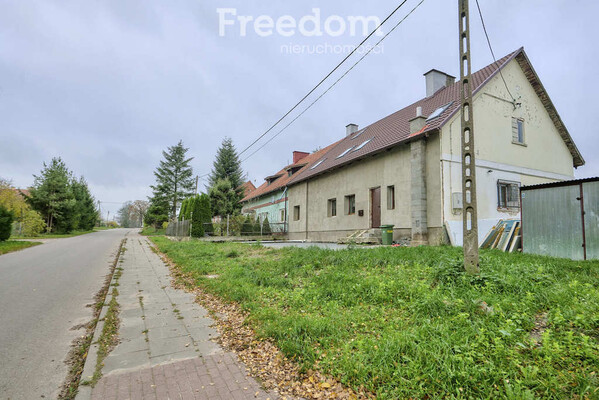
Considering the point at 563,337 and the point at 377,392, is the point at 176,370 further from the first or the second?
the point at 563,337

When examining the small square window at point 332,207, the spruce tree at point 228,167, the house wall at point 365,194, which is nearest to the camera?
the house wall at point 365,194

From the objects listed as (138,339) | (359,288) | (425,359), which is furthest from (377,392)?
(138,339)

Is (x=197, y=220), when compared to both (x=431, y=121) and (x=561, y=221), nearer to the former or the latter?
(x=431, y=121)

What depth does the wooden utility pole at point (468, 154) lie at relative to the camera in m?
4.84

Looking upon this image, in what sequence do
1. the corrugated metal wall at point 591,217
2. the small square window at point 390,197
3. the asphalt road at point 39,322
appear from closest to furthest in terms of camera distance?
the asphalt road at point 39,322 → the corrugated metal wall at point 591,217 → the small square window at point 390,197

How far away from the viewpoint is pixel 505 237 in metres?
9.04

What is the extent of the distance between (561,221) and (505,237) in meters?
1.65

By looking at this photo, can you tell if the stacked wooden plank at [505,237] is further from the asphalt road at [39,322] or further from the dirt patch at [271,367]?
the asphalt road at [39,322]

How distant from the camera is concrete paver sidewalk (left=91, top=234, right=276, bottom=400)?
2.60m

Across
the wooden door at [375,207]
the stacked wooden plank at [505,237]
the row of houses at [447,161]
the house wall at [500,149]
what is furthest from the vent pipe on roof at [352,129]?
the stacked wooden plank at [505,237]

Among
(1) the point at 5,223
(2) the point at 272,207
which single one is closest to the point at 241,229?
(2) the point at 272,207

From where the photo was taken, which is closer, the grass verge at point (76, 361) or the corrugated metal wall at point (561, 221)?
the grass verge at point (76, 361)

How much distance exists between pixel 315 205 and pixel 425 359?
16.7 metres

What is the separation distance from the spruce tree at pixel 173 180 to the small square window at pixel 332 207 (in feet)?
→ 102
